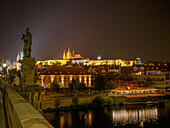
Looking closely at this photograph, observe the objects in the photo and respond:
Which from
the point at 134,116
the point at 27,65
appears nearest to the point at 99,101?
the point at 134,116

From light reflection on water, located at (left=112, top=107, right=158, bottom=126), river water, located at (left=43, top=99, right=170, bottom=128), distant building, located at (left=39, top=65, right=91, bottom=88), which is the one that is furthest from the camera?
distant building, located at (left=39, top=65, right=91, bottom=88)

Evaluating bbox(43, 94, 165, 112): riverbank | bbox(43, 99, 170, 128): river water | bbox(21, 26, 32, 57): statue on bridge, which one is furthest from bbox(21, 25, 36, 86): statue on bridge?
bbox(43, 94, 165, 112): riverbank

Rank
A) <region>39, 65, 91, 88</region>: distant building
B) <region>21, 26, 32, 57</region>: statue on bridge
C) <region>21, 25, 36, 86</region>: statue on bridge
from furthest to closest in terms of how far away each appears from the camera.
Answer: <region>39, 65, 91, 88</region>: distant building → <region>21, 26, 32, 57</region>: statue on bridge → <region>21, 25, 36, 86</region>: statue on bridge

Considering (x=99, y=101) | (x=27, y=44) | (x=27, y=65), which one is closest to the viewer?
(x=27, y=65)

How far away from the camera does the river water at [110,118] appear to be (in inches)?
1058

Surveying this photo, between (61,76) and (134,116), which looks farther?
(61,76)

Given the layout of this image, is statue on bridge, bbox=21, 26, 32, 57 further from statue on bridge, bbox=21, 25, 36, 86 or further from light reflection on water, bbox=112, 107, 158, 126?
light reflection on water, bbox=112, 107, 158, 126

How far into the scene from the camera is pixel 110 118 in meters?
30.2

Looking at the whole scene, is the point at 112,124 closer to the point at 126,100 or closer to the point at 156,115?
the point at 156,115

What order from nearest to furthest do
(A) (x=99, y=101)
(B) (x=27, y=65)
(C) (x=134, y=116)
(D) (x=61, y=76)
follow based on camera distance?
1. (B) (x=27, y=65)
2. (C) (x=134, y=116)
3. (A) (x=99, y=101)
4. (D) (x=61, y=76)

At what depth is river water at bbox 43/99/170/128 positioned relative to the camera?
26875 millimetres

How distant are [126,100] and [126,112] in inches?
324

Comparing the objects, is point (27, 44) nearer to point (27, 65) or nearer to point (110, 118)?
point (27, 65)

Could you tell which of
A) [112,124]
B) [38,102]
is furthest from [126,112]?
[38,102]
